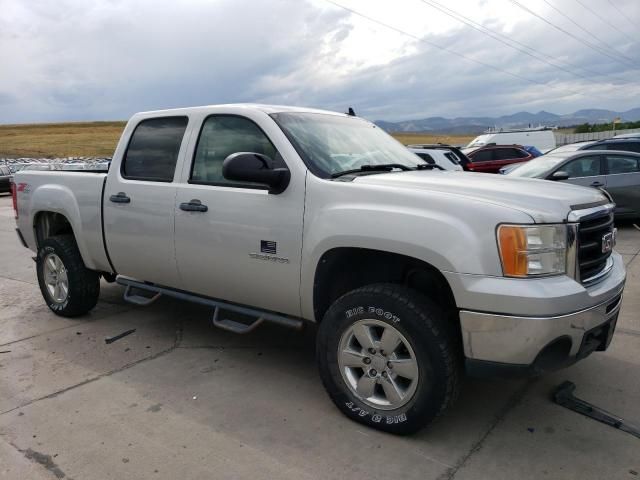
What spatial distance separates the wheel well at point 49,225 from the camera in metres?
5.64

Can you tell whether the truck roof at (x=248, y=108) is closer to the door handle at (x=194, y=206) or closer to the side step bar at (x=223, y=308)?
the door handle at (x=194, y=206)

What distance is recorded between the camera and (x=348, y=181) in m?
3.45

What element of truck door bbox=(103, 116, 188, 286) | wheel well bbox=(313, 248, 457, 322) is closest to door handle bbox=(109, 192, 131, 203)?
truck door bbox=(103, 116, 188, 286)

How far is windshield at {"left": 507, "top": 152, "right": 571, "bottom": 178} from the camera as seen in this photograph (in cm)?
1030

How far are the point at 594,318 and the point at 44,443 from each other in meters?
3.13

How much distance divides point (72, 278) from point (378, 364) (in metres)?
3.36

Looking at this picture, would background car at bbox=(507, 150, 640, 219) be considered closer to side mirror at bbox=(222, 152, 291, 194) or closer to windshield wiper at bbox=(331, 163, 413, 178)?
windshield wiper at bbox=(331, 163, 413, 178)

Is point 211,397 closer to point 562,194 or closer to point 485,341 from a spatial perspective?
point 485,341

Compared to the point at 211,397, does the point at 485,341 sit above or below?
above

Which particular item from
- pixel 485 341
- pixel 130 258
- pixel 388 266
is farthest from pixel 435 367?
pixel 130 258

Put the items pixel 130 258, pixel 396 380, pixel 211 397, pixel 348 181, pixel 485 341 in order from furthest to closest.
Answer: pixel 130 258
pixel 211 397
pixel 348 181
pixel 396 380
pixel 485 341

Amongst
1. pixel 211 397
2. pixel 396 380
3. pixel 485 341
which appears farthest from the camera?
pixel 211 397

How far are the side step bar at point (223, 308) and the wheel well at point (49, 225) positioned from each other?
0.99 meters

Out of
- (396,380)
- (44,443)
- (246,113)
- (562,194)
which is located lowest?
(44,443)
